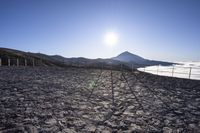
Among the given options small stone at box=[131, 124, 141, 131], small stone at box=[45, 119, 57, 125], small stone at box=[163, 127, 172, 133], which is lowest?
small stone at box=[163, 127, 172, 133]

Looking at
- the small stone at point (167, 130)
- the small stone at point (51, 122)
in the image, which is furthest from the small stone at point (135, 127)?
the small stone at point (51, 122)

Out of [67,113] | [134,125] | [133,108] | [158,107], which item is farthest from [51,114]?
[158,107]

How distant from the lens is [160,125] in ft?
16.6

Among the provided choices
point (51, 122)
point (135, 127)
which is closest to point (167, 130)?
point (135, 127)

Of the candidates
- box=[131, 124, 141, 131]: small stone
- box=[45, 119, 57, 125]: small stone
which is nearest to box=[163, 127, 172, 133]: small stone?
box=[131, 124, 141, 131]: small stone

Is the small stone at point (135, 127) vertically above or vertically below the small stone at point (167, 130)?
above

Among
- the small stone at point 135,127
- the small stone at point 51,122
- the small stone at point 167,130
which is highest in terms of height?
the small stone at point 51,122

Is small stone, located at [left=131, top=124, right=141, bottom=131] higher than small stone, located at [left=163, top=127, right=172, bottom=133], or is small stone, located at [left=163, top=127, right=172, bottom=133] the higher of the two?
small stone, located at [left=131, top=124, right=141, bottom=131]

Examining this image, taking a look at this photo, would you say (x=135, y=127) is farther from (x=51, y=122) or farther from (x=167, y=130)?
(x=51, y=122)

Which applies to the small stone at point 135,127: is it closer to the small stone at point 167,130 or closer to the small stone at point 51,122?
the small stone at point 167,130

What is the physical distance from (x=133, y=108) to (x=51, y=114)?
3.03 m

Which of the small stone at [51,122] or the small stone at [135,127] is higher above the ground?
the small stone at [51,122]

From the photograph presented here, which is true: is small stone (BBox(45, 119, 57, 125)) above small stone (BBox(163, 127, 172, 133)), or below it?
above

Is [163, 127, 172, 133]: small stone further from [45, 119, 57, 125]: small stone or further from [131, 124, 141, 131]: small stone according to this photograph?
[45, 119, 57, 125]: small stone
